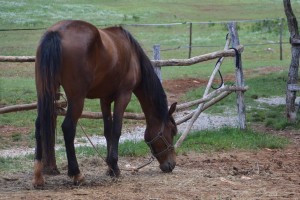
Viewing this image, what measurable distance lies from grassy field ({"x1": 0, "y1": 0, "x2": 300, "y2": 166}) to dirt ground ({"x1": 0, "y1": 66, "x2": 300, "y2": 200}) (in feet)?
5.60

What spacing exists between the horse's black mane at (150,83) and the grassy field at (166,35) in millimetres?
1146

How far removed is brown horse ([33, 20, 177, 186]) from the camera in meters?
6.27

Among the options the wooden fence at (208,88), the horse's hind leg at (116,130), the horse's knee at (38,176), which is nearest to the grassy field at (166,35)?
the wooden fence at (208,88)

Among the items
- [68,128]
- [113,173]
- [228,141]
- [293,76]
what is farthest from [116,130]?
[293,76]

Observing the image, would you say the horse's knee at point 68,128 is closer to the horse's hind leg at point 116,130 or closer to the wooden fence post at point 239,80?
the horse's hind leg at point 116,130

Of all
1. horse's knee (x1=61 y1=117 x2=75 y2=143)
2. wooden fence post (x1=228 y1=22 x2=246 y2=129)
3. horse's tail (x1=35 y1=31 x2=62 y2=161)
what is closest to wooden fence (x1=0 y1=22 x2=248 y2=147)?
wooden fence post (x1=228 y1=22 x2=246 y2=129)

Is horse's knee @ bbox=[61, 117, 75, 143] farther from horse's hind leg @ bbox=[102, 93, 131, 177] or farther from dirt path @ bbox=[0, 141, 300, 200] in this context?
horse's hind leg @ bbox=[102, 93, 131, 177]

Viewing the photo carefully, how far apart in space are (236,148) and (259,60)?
14.2m

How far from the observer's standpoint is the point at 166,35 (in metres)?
29.8

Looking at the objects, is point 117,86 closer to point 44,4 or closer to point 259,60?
point 259,60

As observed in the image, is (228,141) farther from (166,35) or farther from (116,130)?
(166,35)

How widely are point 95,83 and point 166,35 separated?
76.0 feet

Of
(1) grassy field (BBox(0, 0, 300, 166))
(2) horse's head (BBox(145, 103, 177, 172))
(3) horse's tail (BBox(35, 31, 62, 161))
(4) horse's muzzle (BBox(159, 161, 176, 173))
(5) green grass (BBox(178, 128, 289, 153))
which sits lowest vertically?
(1) grassy field (BBox(0, 0, 300, 166))

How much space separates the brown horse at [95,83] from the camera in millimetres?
6266
